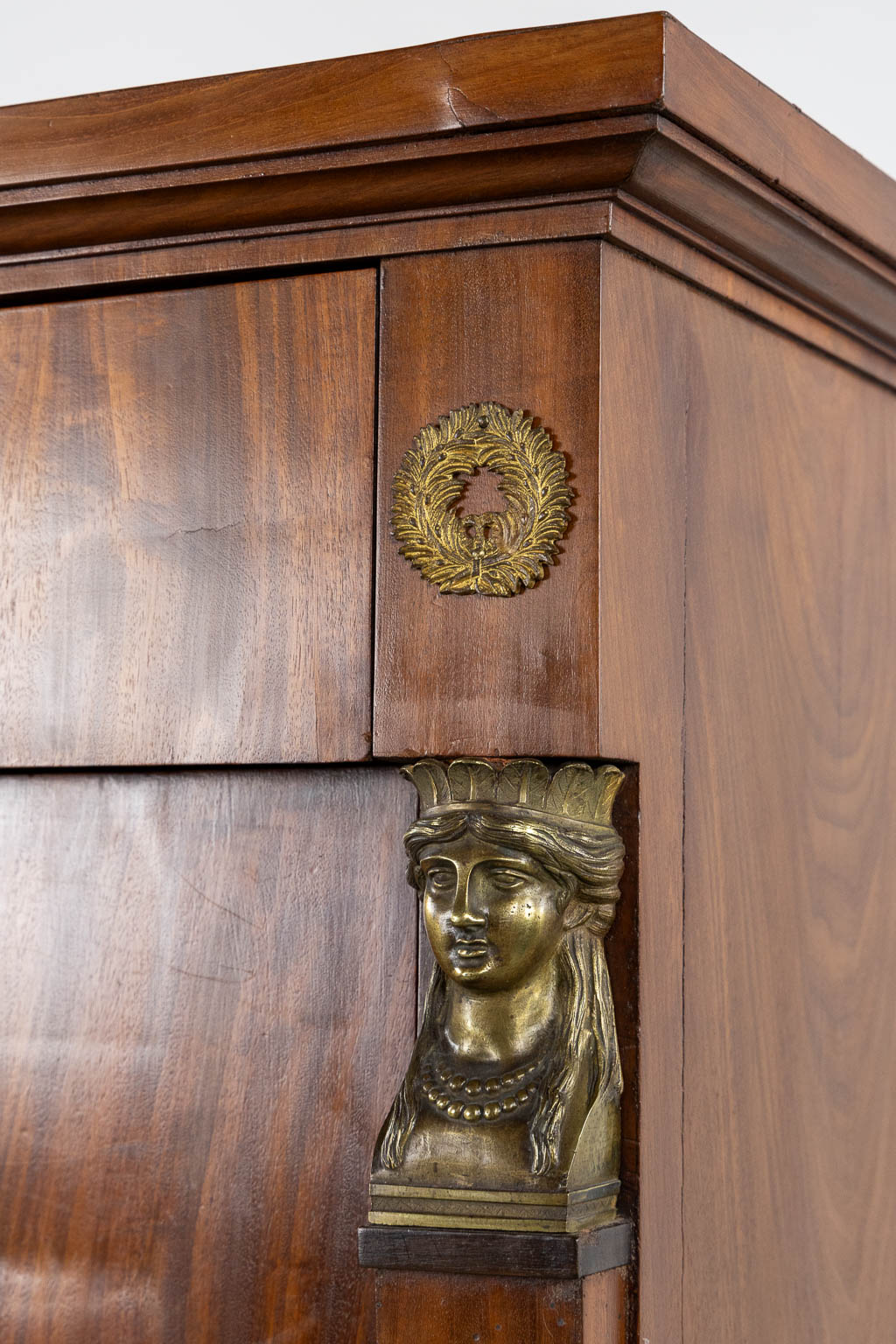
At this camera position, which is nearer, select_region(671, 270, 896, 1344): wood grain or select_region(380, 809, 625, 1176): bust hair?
select_region(380, 809, 625, 1176): bust hair

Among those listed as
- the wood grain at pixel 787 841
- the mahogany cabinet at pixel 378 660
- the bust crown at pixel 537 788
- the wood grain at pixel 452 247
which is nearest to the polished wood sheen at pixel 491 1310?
the mahogany cabinet at pixel 378 660

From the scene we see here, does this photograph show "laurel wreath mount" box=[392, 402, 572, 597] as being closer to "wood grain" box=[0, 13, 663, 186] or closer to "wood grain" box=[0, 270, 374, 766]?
"wood grain" box=[0, 270, 374, 766]

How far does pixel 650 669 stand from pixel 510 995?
7.5 inches

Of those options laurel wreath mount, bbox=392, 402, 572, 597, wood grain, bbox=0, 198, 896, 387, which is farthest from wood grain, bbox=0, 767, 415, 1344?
wood grain, bbox=0, 198, 896, 387

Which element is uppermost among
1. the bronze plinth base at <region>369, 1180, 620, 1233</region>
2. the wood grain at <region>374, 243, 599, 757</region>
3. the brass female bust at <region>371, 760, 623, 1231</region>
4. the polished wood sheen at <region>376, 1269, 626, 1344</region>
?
the wood grain at <region>374, 243, 599, 757</region>

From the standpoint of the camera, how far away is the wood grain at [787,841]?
3.62ft

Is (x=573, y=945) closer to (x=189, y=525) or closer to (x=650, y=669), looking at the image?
(x=650, y=669)

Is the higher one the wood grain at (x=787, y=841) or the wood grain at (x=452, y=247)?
the wood grain at (x=452, y=247)

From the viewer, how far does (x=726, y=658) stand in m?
1.13

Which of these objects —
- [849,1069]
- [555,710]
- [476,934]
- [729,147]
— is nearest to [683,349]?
[729,147]

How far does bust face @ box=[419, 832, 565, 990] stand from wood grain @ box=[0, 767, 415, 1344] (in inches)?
3.2

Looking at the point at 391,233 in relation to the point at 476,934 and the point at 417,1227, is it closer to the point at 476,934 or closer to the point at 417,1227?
the point at 476,934

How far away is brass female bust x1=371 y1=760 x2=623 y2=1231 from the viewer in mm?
993

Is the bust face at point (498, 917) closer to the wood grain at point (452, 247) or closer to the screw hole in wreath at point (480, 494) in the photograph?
the screw hole in wreath at point (480, 494)
